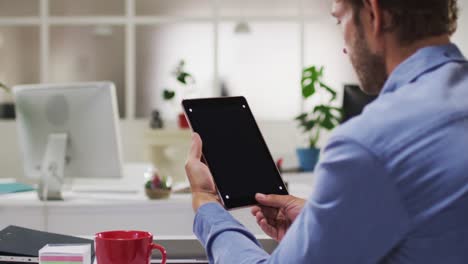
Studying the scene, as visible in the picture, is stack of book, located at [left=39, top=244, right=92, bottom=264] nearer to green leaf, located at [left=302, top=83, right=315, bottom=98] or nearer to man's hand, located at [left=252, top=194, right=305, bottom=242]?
man's hand, located at [left=252, top=194, right=305, bottom=242]

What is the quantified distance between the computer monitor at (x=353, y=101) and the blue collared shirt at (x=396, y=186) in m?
2.97

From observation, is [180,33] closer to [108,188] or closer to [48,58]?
[48,58]

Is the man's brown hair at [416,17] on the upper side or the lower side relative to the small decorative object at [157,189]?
upper

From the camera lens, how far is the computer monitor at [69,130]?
286 centimetres

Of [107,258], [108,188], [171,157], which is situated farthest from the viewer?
[171,157]

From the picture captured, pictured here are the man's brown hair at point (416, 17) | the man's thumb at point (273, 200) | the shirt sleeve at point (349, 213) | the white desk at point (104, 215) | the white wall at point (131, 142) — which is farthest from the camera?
the white wall at point (131, 142)

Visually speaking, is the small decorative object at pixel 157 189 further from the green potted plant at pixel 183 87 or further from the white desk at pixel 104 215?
the green potted plant at pixel 183 87

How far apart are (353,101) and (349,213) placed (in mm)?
3083

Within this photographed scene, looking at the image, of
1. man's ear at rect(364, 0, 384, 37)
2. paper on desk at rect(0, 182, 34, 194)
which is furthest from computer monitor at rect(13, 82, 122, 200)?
man's ear at rect(364, 0, 384, 37)

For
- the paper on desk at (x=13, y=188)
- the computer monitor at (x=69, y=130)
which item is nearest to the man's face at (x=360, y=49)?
the paper on desk at (x=13, y=188)

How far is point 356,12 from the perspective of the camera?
949mm

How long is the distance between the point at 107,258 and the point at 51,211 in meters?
A: 1.79

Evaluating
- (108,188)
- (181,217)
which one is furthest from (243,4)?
(181,217)

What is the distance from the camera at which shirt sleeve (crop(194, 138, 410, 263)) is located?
0.80 m
